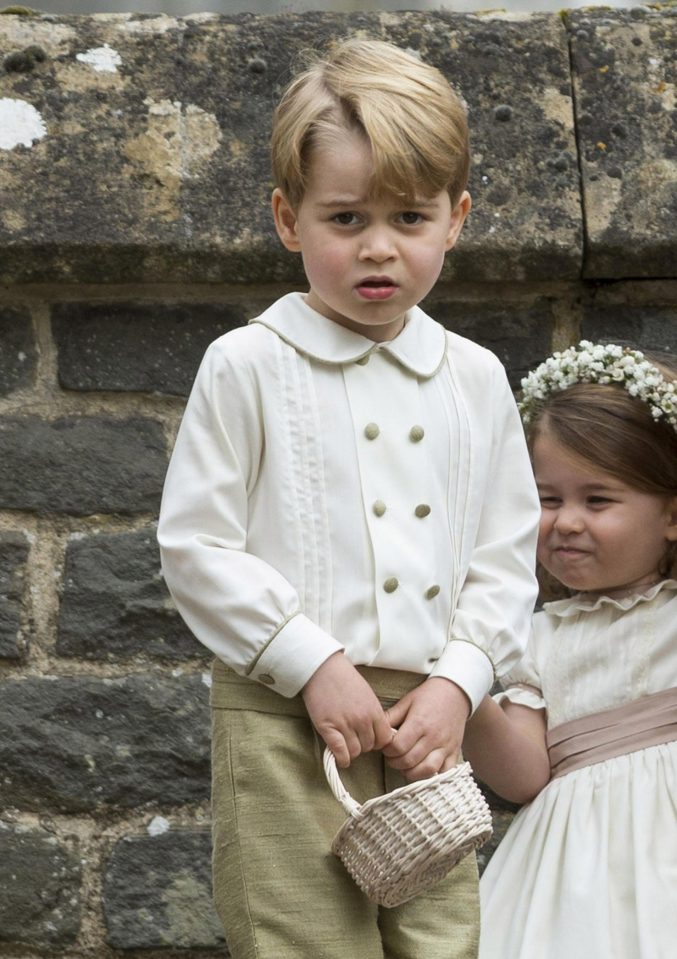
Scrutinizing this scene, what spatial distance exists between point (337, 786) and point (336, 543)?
0.33m

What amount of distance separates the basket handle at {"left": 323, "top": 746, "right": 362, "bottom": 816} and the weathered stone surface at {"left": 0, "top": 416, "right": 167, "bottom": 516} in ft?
3.26

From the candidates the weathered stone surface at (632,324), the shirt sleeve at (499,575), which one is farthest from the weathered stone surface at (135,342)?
the shirt sleeve at (499,575)

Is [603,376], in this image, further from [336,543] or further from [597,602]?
[336,543]

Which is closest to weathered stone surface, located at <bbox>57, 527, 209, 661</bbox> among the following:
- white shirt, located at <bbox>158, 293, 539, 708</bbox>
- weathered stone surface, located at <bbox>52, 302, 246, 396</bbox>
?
weathered stone surface, located at <bbox>52, 302, 246, 396</bbox>

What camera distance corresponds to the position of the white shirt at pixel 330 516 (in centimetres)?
207

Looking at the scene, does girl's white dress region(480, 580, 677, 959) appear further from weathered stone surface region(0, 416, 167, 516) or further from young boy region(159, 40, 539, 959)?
weathered stone surface region(0, 416, 167, 516)

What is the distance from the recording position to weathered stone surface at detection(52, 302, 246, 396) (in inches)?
116

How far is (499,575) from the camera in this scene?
226 centimetres

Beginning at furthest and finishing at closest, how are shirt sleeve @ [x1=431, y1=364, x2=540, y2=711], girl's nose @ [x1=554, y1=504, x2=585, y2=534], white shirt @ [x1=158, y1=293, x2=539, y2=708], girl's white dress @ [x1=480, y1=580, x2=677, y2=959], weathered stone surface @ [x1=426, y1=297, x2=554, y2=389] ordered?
weathered stone surface @ [x1=426, y1=297, x2=554, y2=389] → girl's nose @ [x1=554, y1=504, x2=585, y2=534] → girl's white dress @ [x1=480, y1=580, x2=677, y2=959] → shirt sleeve @ [x1=431, y1=364, x2=540, y2=711] → white shirt @ [x1=158, y1=293, x2=539, y2=708]

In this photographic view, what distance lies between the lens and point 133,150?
2.95 metres

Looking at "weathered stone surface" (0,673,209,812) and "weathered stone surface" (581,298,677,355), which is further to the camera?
"weathered stone surface" (581,298,677,355)

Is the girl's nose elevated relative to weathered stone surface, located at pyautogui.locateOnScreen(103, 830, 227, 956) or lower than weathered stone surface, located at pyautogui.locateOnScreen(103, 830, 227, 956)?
elevated

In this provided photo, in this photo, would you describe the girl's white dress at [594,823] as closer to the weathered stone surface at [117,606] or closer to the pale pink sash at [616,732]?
the pale pink sash at [616,732]

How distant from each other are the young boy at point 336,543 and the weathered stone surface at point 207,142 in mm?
708
